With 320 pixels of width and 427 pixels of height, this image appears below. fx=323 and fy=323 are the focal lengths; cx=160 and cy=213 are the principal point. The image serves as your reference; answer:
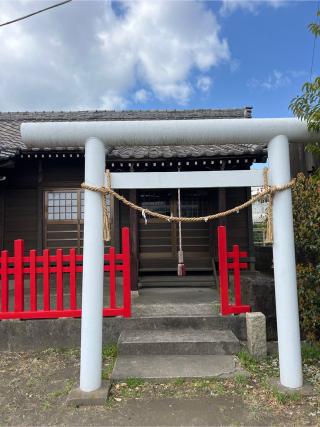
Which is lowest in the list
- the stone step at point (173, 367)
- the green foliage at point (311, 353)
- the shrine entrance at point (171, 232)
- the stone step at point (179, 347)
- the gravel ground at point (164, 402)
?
the gravel ground at point (164, 402)

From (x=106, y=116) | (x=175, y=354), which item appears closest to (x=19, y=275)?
(x=175, y=354)

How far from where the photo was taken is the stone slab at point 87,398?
3094mm

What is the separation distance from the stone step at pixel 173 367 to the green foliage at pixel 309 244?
1.09 m

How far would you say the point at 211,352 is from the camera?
421 cm

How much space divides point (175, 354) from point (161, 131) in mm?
2817

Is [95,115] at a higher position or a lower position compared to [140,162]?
higher

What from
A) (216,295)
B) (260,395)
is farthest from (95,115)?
(260,395)

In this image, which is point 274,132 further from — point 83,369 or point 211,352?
point 83,369

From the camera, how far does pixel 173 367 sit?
381 centimetres

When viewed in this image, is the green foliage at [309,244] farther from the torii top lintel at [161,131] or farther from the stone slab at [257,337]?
the torii top lintel at [161,131]

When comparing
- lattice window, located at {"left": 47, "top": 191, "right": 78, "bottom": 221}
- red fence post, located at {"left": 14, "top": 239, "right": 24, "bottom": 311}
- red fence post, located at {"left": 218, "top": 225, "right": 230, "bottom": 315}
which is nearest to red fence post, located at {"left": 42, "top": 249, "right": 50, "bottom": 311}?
red fence post, located at {"left": 14, "top": 239, "right": 24, "bottom": 311}

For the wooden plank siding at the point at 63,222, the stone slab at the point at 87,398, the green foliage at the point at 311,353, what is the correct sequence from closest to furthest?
the stone slab at the point at 87,398 < the green foliage at the point at 311,353 < the wooden plank siding at the point at 63,222

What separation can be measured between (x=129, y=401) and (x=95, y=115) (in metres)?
10.8

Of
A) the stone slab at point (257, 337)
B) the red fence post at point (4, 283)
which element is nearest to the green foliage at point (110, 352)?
the red fence post at point (4, 283)
